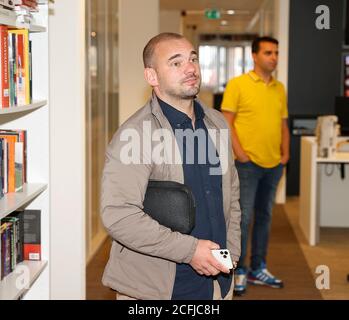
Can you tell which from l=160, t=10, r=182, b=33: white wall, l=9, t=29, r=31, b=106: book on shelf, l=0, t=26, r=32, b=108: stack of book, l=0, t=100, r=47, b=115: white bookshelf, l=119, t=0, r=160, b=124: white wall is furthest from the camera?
l=160, t=10, r=182, b=33: white wall

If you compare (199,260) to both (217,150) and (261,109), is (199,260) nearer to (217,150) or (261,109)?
(217,150)

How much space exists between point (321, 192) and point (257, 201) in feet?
5.88

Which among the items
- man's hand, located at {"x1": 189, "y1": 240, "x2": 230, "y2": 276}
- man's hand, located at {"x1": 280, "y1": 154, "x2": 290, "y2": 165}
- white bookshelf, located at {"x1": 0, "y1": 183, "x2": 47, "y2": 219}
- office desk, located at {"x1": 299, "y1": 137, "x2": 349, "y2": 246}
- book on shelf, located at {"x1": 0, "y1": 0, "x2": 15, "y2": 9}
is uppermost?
book on shelf, located at {"x1": 0, "y1": 0, "x2": 15, "y2": 9}

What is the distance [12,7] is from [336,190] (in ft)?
12.9

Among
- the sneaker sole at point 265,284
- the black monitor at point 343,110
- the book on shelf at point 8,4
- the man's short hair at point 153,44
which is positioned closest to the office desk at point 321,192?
the black monitor at point 343,110

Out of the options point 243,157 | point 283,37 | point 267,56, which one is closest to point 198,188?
point 243,157

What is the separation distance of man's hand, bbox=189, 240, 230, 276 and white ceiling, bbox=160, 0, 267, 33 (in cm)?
842

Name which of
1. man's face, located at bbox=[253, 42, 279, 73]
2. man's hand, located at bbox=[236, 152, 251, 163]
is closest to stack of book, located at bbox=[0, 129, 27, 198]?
man's hand, located at bbox=[236, 152, 251, 163]

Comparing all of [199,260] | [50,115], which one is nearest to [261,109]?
[50,115]

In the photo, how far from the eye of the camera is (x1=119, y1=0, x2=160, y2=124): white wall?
654 centimetres

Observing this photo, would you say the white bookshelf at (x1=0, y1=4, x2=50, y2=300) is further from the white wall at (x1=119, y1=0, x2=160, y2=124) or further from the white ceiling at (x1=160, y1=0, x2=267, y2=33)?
the white ceiling at (x1=160, y1=0, x2=267, y2=33)

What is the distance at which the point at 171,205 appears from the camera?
6.79 feet

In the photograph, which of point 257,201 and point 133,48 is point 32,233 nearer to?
point 257,201
